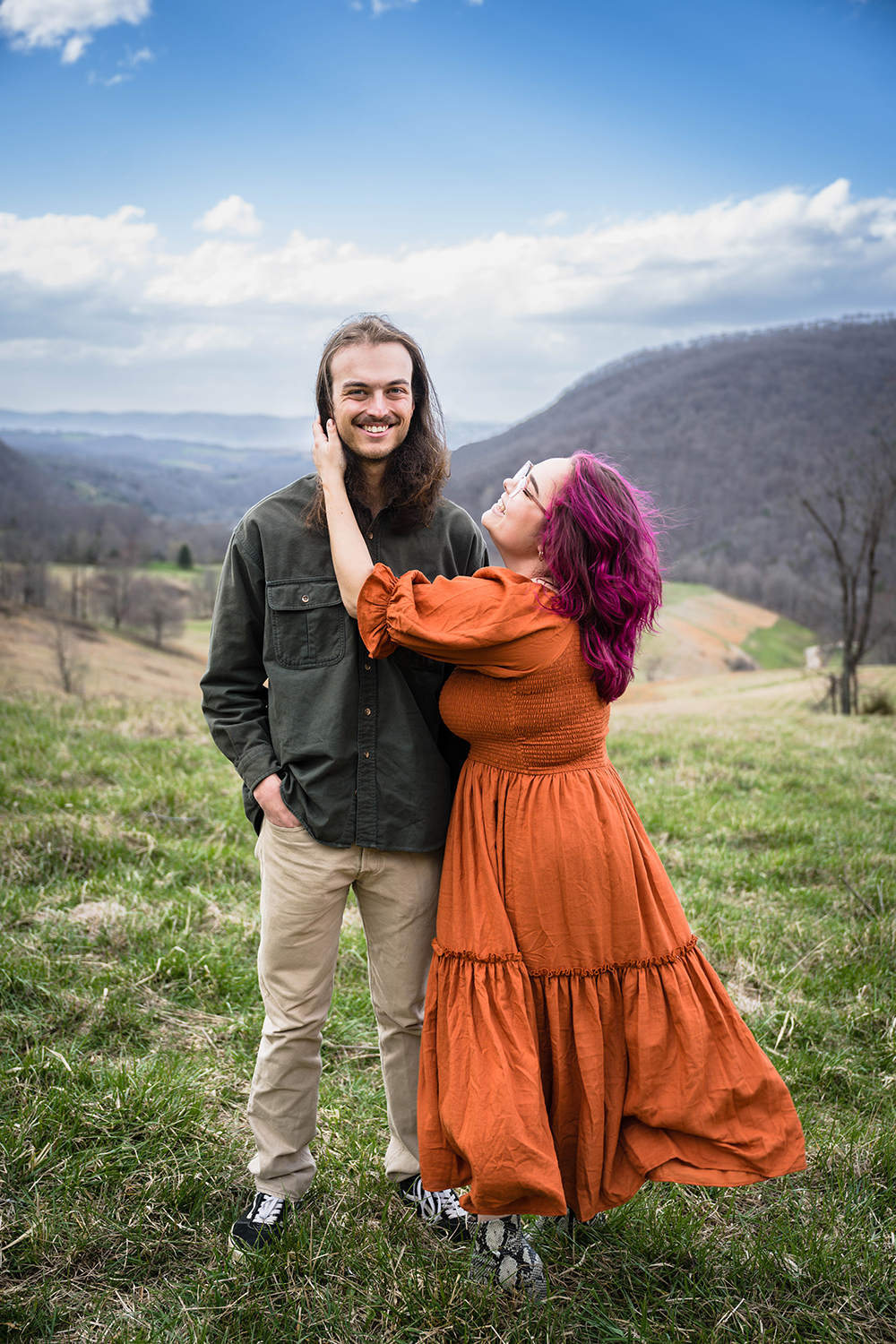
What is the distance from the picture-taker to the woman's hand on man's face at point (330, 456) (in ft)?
7.21

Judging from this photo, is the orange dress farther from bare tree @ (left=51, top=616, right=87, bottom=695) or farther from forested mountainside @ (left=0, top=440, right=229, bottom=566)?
forested mountainside @ (left=0, top=440, right=229, bottom=566)

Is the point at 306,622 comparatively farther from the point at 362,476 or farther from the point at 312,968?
the point at 312,968

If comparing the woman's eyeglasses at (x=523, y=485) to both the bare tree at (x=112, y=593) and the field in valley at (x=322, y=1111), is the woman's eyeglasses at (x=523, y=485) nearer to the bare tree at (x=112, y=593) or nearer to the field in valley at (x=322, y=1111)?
the field in valley at (x=322, y=1111)

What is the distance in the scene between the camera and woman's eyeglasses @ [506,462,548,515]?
2105 mm

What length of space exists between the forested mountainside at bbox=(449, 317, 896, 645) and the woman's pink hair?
5843cm

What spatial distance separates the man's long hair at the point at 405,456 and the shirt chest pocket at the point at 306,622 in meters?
0.18

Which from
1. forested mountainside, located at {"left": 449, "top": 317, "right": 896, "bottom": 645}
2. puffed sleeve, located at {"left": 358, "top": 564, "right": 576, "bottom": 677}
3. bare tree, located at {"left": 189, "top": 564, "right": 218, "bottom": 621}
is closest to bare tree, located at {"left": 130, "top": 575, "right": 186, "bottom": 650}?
bare tree, located at {"left": 189, "top": 564, "right": 218, "bottom": 621}

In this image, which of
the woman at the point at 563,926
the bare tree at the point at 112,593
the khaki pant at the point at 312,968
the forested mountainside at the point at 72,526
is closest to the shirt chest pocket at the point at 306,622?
the woman at the point at 563,926

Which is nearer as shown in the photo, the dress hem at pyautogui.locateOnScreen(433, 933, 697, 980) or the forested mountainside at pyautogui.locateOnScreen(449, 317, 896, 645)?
the dress hem at pyautogui.locateOnScreen(433, 933, 697, 980)

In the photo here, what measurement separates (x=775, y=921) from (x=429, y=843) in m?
2.88

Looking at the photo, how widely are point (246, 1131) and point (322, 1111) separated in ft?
0.91

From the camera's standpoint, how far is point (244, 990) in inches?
139

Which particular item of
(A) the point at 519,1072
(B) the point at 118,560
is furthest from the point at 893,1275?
(B) the point at 118,560

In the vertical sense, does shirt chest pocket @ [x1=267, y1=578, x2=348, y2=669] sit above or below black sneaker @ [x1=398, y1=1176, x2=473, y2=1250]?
above
